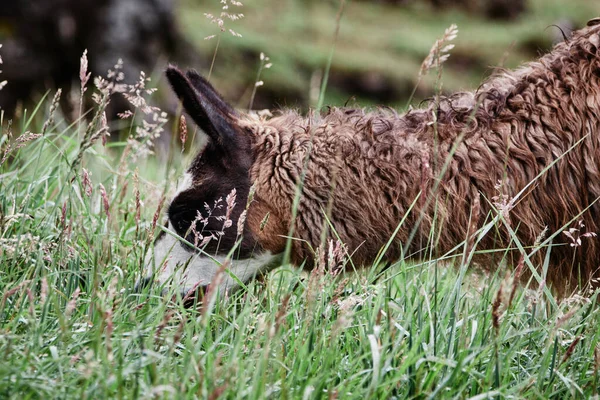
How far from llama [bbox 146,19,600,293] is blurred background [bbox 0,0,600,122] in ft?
0.98

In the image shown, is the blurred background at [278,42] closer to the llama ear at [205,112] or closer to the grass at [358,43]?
the grass at [358,43]

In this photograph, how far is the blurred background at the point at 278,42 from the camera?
30.6 ft

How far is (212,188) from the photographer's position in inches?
139

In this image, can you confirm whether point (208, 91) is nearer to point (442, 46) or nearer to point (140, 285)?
point (140, 285)

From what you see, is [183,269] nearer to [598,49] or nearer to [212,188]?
[212,188]

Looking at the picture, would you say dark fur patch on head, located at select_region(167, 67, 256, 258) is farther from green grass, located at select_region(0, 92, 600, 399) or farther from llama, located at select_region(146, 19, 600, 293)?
green grass, located at select_region(0, 92, 600, 399)

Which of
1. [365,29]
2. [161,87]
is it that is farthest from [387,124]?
[365,29]

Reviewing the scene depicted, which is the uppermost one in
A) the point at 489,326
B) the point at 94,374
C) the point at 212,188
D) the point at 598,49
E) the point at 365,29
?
the point at 365,29

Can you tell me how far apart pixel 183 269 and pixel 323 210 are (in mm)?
713

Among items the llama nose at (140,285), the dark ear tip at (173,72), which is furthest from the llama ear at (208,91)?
the llama nose at (140,285)

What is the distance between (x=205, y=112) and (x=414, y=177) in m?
1.03

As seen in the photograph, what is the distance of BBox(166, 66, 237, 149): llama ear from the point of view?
327cm

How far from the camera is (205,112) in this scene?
338 cm

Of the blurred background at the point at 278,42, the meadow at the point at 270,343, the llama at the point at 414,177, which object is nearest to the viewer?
the meadow at the point at 270,343
